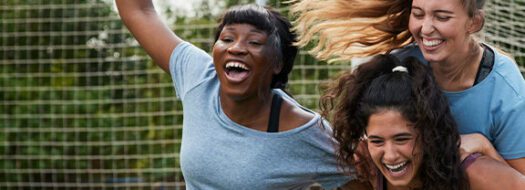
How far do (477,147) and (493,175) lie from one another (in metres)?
0.11

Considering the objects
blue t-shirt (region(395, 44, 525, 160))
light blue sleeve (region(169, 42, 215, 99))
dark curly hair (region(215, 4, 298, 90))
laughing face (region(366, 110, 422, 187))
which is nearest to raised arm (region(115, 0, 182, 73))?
light blue sleeve (region(169, 42, 215, 99))

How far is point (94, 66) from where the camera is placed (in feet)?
24.6

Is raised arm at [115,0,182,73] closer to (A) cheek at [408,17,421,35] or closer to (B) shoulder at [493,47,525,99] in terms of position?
(A) cheek at [408,17,421,35]

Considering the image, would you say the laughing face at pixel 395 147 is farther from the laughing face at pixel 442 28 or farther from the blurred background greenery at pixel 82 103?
the blurred background greenery at pixel 82 103

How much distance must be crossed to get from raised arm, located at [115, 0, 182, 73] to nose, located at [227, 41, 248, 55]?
1.13ft

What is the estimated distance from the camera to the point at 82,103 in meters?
7.43

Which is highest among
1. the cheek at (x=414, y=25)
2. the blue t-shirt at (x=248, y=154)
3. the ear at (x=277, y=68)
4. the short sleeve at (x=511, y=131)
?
the cheek at (x=414, y=25)

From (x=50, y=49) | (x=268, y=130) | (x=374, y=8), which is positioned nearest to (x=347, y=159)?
(x=268, y=130)

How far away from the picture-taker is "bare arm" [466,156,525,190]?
122 inches

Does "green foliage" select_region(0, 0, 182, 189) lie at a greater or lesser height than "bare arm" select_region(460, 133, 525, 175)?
lesser

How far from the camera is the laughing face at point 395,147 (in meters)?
3.14

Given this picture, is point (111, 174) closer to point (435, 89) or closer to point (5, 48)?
point (5, 48)

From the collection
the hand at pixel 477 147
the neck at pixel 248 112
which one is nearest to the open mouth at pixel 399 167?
the hand at pixel 477 147

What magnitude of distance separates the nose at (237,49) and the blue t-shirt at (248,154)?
0.71 feet
